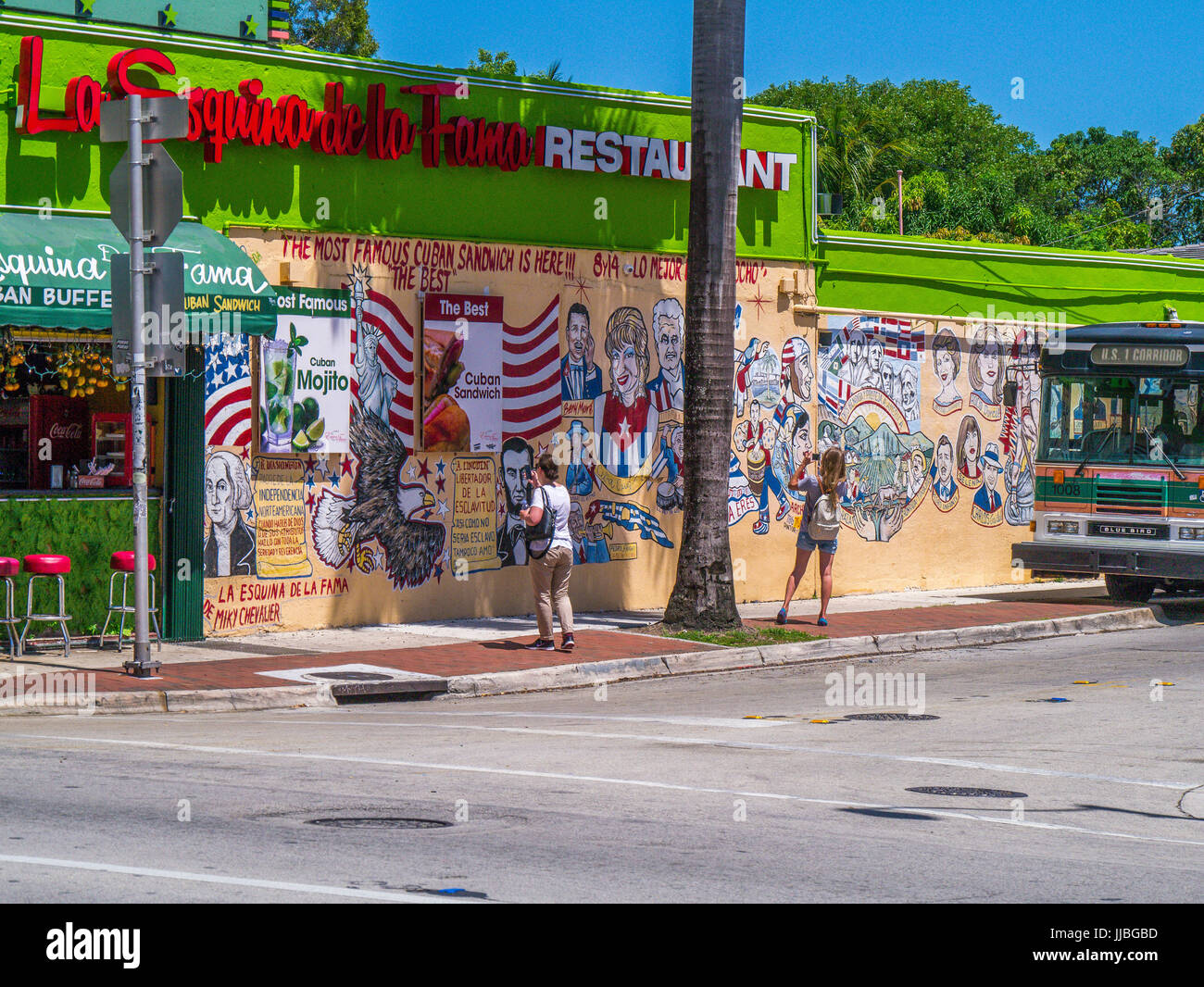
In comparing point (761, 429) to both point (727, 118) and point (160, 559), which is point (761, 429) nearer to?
point (727, 118)

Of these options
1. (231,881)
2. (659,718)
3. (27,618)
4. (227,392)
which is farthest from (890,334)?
(231,881)

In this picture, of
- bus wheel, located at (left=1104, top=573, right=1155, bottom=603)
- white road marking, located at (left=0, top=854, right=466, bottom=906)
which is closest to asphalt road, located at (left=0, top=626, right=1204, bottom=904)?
white road marking, located at (left=0, top=854, right=466, bottom=906)

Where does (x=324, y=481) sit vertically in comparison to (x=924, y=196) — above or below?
below

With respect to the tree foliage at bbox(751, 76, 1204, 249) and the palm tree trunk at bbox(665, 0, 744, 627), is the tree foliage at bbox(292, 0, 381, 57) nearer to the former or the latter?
the tree foliage at bbox(751, 76, 1204, 249)

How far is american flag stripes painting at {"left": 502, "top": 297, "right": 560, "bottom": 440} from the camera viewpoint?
59.1 ft

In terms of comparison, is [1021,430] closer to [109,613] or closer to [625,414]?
[625,414]

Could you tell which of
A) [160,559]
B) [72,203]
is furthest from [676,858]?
[72,203]

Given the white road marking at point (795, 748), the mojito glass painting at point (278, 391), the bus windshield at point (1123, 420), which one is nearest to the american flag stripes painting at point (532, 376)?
the mojito glass painting at point (278, 391)

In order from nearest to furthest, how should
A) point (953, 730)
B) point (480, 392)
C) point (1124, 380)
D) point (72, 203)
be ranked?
1. point (953, 730)
2. point (72, 203)
3. point (480, 392)
4. point (1124, 380)

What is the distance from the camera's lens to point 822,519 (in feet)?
57.0

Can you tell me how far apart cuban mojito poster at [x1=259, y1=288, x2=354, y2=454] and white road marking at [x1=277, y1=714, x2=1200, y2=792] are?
5116 millimetres

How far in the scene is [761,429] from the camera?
66.3ft

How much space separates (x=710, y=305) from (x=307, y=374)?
174 inches
